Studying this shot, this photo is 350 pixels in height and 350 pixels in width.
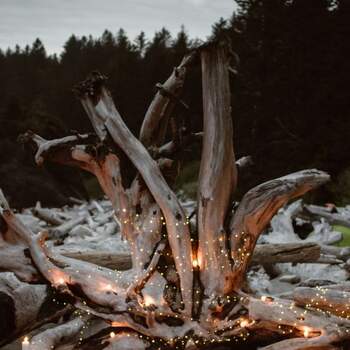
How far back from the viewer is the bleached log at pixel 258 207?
170 inches

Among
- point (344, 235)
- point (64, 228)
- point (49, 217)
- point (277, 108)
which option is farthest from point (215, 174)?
point (277, 108)

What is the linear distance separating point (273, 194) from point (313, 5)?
15630 millimetres

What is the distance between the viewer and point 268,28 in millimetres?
19641

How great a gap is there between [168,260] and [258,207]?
3.19 ft

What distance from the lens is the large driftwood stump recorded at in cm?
425

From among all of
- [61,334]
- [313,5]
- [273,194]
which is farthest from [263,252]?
[313,5]

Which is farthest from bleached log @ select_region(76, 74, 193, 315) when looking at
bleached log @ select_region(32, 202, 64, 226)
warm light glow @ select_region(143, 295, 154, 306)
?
bleached log @ select_region(32, 202, 64, 226)

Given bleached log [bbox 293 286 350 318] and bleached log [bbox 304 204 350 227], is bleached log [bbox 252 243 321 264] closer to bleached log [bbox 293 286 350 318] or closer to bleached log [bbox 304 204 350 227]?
bleached log [bbox 293 286 350 318]

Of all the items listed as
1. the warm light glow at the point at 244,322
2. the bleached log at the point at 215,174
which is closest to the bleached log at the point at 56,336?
the bleached log at the point at 215,174

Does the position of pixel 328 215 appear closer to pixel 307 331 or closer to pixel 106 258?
pixel 106 258

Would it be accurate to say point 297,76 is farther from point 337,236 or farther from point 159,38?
point 159,38

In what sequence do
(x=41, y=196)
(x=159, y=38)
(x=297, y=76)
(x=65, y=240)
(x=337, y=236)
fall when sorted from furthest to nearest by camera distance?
(x=159, y=38)
(x=297, y=76)
(x=41, y=196)
(x=65, y=240)
(x=337, y=236)

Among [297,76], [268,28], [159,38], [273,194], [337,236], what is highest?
[159,38]

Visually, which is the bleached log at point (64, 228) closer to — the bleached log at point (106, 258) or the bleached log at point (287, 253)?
the bleached log at point (106, 258)
